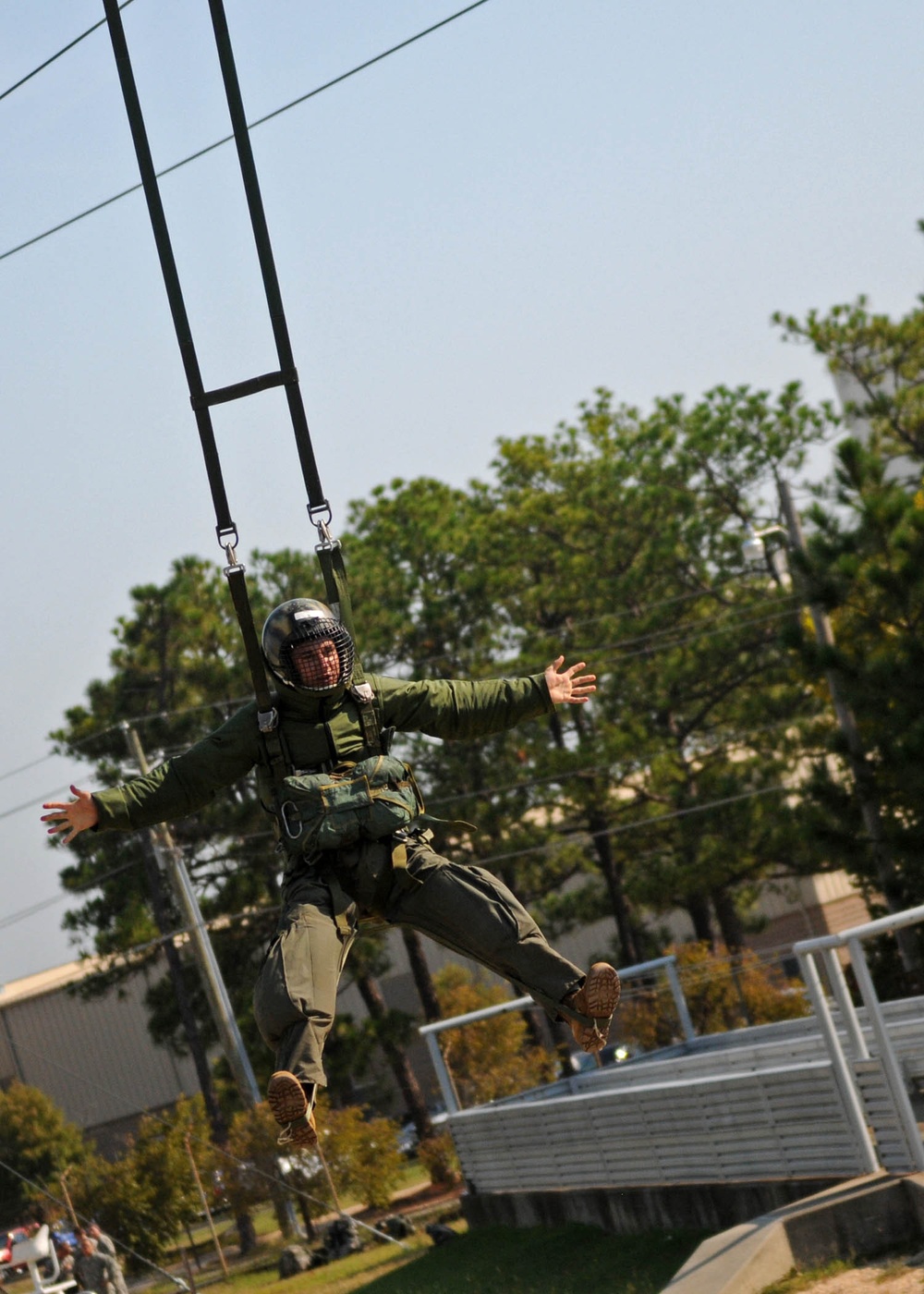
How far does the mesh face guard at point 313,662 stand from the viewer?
6.26 m

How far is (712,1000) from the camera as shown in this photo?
32.2m

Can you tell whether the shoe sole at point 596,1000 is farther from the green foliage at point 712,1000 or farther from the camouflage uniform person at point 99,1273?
the green foliage at point 712,1000

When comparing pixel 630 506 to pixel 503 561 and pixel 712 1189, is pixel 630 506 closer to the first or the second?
pixel 503 561

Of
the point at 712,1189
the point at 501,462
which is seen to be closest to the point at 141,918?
the point at 501,462

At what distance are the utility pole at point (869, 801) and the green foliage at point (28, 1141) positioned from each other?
26.5 meters

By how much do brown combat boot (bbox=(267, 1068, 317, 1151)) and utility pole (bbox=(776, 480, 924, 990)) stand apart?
1761cm

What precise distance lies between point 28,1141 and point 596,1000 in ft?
134

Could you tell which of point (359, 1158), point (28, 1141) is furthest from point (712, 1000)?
point (28, 1141)

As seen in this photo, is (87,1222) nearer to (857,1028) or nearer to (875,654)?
(875,654)

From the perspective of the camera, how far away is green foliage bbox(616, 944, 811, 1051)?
31172mm

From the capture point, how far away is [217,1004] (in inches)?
1213

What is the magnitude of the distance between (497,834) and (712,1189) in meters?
26.9

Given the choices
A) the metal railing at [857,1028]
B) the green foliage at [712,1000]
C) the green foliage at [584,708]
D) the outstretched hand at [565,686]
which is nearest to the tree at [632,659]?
the green foliage at [584,708]

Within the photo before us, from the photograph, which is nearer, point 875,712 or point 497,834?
point 875,712
